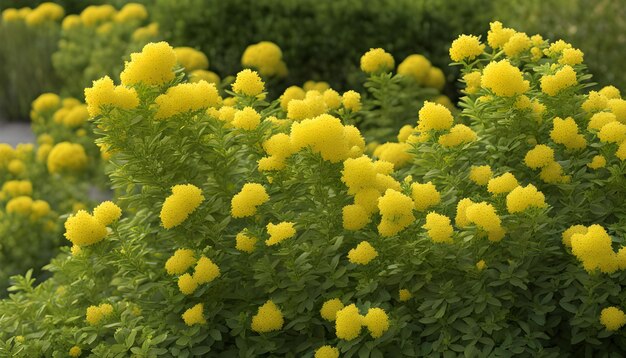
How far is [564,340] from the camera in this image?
2.85 meters

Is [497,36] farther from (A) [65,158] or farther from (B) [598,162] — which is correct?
(A) [65,158]

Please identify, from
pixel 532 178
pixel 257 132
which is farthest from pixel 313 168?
pixel 532 178

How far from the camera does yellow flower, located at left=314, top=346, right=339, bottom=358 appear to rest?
2613 millimetres

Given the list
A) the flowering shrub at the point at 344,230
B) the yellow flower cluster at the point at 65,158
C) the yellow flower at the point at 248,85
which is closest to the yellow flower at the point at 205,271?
the flowering shrub at the point at 344,230

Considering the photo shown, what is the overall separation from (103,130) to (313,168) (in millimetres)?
692

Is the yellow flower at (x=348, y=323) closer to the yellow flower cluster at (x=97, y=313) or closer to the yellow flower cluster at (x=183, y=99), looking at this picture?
the yellow flower cluster at (x=183, y=99)

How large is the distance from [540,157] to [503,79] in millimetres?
289

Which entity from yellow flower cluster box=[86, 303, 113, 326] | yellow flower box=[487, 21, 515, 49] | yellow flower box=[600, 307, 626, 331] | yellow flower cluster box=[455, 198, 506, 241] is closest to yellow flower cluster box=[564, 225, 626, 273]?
yellow flower box=[600, 307, 626, 331]

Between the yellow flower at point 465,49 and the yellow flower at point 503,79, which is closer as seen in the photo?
the yellow flower at point 503,79

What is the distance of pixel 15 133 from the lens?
794cm

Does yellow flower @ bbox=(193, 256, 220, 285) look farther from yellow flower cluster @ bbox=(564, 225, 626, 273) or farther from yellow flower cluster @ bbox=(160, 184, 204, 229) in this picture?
yellow flower cluster @ bbox=(564, 225, 626, 273)

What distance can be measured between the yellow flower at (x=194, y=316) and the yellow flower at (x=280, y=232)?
0.31 meters

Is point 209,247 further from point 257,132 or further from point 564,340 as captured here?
point 564,340

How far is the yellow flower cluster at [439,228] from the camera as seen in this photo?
102 inches
